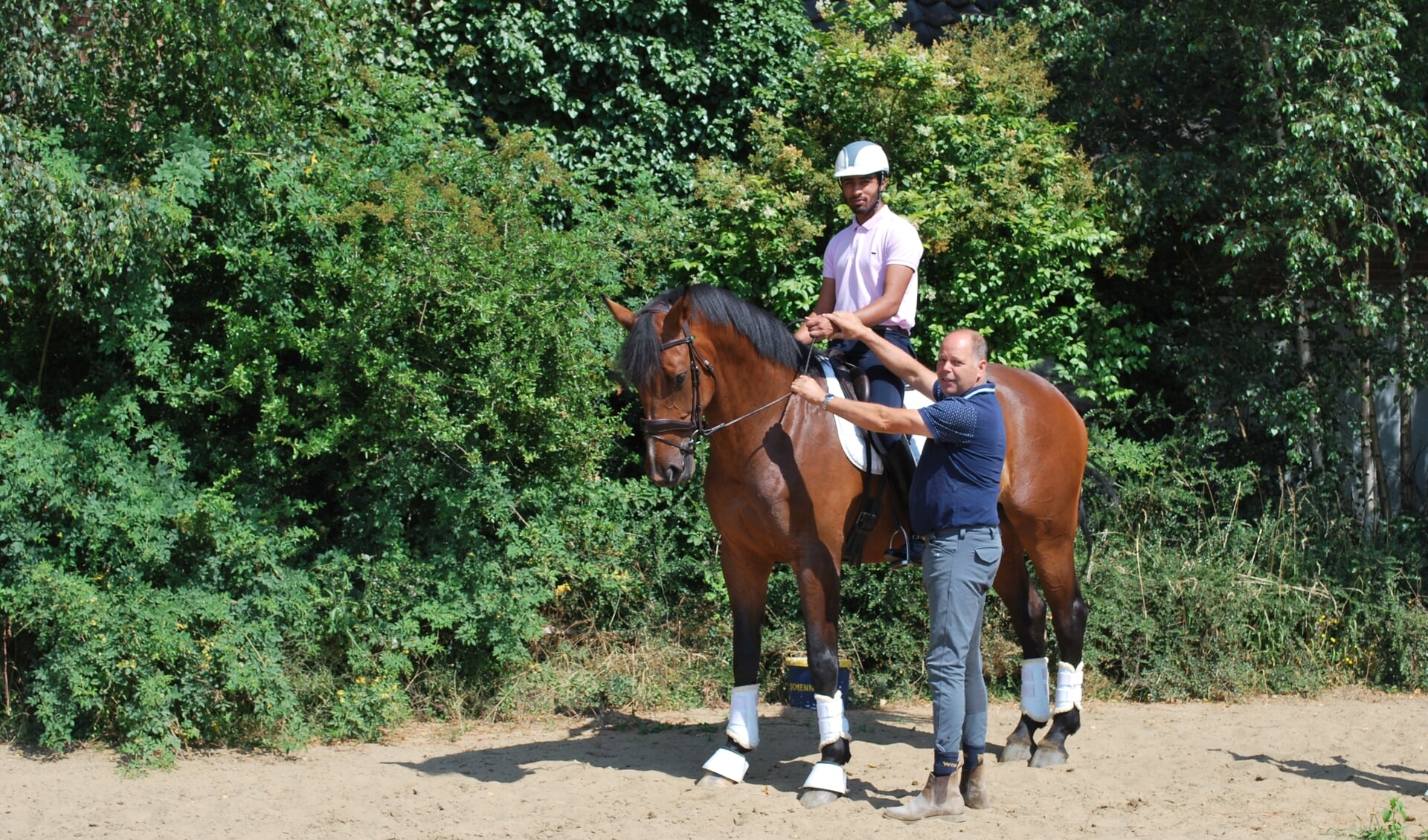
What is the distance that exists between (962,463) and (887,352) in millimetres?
688

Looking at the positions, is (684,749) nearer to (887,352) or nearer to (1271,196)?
(887,352)

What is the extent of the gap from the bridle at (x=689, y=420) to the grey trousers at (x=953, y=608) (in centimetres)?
112

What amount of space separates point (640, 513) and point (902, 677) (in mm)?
2109

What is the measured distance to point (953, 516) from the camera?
5188mm

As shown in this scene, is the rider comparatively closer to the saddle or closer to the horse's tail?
the saddle

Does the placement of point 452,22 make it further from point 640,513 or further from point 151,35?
point 640,513

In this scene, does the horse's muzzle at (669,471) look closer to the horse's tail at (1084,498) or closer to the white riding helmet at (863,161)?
the white riding helmet at (863,161)

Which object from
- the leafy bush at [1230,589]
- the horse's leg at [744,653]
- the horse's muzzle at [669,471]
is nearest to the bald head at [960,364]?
the horse's muzzle at [669,471]

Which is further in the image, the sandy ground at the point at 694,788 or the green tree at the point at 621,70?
the green tree at the point at 621,70

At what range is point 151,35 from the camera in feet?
22.2

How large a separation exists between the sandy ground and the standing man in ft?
1.50

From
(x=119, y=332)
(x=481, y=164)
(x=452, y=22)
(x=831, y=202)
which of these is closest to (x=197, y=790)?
(x=119, y=332)

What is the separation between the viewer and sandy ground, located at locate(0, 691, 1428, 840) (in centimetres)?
538

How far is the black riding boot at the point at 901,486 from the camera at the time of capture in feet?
19.7
